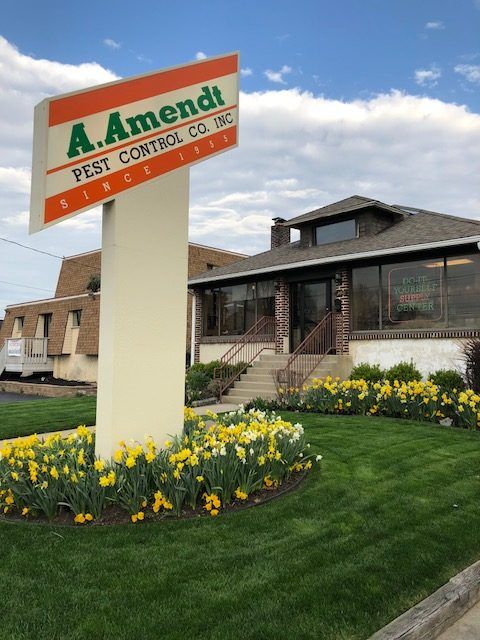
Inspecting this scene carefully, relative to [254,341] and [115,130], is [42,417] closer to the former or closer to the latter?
[254,341]

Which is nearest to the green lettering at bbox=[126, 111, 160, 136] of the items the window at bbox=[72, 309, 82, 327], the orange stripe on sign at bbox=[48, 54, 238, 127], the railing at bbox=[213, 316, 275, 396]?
the orange stripe on sign at bbox=[48, 54, 238, 127]

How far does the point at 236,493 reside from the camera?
15.3 ft

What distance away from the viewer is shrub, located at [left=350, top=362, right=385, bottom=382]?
12984 mm

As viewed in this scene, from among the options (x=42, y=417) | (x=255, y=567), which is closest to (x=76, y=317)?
(x=42, y=417)

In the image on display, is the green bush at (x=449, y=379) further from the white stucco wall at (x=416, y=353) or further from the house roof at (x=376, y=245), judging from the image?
the house roof at (x=376, y=245)

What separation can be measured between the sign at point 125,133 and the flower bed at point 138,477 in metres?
2.18

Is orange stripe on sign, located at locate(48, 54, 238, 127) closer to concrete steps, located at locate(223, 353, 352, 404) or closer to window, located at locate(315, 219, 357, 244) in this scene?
concrete steps, located at locate(223, 353, 352, 404)

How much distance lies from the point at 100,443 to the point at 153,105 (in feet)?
11.4

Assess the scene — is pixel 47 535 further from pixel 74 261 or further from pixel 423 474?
pixel 74 261

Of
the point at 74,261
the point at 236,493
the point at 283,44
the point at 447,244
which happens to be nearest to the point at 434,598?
the point at 236,493

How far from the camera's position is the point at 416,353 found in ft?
43.4

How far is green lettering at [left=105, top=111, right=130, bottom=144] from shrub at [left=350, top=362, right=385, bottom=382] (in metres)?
9.71

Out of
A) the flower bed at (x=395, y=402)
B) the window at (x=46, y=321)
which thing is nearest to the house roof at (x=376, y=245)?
the flower bed at (x=395, y=402)

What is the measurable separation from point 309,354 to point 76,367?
15.7 metres
